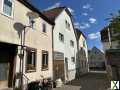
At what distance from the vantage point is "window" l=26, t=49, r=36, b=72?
12224 mm

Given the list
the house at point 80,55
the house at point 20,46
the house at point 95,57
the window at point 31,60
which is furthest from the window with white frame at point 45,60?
the house at point 95,57

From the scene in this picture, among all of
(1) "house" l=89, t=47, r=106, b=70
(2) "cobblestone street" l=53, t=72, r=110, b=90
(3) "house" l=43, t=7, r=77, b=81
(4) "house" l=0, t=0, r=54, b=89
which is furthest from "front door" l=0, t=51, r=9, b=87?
(1) "house" l=89, t=47, r=106, b=70

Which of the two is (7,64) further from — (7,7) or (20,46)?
(7,7)

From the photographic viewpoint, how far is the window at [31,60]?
1222 centimetres

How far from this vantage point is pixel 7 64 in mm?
10312

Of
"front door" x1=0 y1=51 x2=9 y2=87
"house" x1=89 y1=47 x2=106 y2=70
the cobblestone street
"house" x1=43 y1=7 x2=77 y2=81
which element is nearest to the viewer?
"front door" x1=0 y1=51 x2=9 y2=87

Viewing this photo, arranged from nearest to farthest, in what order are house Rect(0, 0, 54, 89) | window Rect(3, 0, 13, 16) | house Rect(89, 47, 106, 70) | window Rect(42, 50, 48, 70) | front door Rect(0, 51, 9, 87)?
front door Rect(0, 51, 9, 87) < house Rect(0, 0, 54, 89) < window Rect(3, 0, 13, 16) < window Rect(42, 50, 48, 70) < house Rect(89, 47, 106, 70)

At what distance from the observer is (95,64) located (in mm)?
61531

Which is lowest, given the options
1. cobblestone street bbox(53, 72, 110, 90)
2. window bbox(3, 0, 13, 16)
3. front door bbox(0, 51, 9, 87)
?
cobblestone street bbox(53, 72, 110, 90)

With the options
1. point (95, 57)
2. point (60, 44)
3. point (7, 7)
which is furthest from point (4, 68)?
point (95, 57)

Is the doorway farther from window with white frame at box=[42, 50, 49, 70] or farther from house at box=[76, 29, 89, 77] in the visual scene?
house at box=[76, 29, 89, 77]

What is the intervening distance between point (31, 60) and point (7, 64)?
9.18ft

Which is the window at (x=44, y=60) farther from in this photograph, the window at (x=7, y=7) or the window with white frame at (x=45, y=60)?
the window at (x=7, y=7)

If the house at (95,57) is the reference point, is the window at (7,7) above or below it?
above
